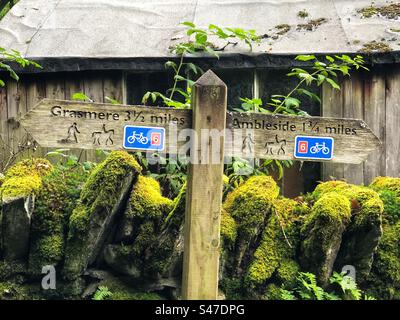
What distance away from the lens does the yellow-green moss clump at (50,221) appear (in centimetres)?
555

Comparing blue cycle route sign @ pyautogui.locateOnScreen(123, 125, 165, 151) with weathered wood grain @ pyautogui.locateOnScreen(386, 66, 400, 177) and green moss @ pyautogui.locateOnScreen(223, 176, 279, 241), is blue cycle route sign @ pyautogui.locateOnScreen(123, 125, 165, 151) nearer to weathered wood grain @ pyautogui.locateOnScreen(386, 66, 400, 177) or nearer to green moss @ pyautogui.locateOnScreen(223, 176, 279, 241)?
green moss @ pyautogui.locateOnScreen(223, 176, 279, 241)

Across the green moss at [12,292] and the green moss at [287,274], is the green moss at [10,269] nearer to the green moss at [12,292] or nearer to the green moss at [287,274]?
the green moss at [12,292]

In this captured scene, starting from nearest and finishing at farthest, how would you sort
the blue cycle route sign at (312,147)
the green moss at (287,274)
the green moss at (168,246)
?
the blue cycle route sign at (312,147) → the green moss at (168,246) → the green moss at (287,274)

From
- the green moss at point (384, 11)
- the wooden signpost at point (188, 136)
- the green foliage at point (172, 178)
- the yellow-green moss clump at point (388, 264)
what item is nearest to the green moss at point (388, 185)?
the yellow-green moss clump at point (388, 264)

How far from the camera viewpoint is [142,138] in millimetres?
4727

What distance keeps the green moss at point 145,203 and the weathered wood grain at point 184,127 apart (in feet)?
3.40

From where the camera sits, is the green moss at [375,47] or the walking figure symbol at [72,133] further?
the green moss at [375,47]

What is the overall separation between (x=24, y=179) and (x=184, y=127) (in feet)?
5.79

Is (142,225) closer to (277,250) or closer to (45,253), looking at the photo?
(45,253)

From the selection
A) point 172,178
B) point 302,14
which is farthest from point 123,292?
point 302,14
